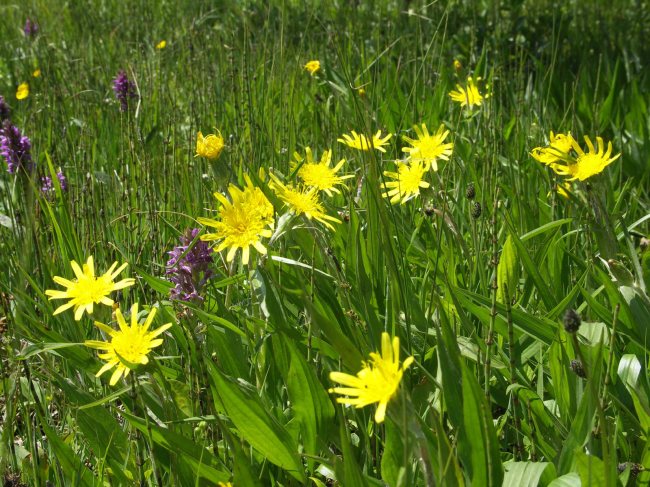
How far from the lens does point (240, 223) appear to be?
4.08ft

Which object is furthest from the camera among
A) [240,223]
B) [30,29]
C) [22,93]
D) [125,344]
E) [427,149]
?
[30,29]

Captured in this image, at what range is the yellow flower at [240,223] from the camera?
1221mm

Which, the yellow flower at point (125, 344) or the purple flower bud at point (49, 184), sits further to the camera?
the purple flower bud at point (49, 184)

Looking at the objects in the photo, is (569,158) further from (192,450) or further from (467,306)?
(192,450)

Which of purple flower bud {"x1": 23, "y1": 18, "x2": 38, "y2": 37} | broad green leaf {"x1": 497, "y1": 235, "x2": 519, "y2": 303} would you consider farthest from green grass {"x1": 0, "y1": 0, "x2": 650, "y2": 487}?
purple flower bud {"x1": 23, "y1": 18, "x2": 38, "y2": 37}

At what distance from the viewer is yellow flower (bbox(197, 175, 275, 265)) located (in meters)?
1.22

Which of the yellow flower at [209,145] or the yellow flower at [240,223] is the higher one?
the yellow flower at [209,145]

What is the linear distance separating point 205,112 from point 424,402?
1.74 m

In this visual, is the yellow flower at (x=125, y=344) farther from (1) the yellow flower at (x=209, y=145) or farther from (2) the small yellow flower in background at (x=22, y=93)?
(2) the small yellow flower in background at (x=22, y=93)

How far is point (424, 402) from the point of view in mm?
1314

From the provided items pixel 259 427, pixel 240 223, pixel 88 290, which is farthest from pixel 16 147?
pixel 259 427

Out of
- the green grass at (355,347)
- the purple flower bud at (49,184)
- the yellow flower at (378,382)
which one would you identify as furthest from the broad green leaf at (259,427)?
the purple flower bud at (49,184)

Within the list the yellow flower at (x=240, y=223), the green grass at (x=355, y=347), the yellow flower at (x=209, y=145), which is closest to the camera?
the green grass at (x=355, y=347)

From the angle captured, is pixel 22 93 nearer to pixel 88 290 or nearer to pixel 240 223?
pixel 88 290
